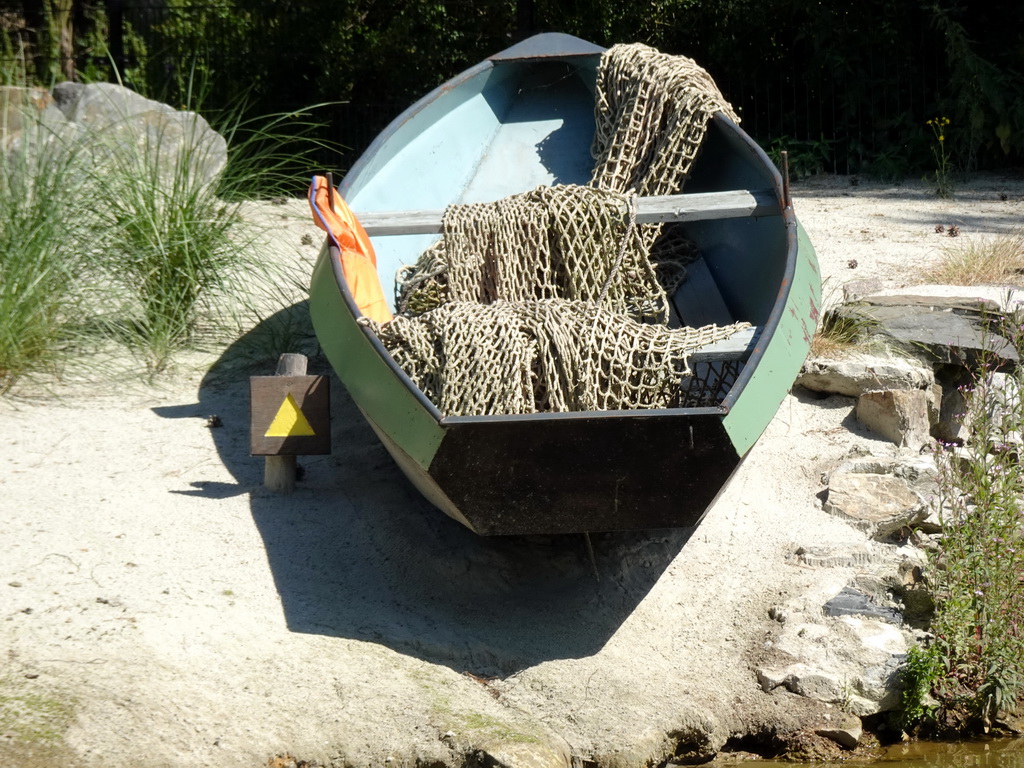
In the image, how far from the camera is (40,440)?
4.59m

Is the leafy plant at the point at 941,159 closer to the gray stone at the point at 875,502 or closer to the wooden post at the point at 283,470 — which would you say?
the gray stone at the point at 875,502

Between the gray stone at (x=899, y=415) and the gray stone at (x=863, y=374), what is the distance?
0.07 m

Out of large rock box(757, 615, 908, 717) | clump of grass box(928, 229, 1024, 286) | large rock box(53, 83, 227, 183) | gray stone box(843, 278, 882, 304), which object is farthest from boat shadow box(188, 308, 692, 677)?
large rock box(53, 83, 227, 183)

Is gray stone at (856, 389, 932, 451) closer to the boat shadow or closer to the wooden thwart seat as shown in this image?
the wooden thwart seat

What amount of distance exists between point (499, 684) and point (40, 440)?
7.24 feet

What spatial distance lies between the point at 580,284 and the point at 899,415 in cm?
134

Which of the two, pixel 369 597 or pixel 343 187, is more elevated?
pixel 343 187

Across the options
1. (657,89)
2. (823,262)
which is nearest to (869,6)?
(823,262)

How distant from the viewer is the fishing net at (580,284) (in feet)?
12.0

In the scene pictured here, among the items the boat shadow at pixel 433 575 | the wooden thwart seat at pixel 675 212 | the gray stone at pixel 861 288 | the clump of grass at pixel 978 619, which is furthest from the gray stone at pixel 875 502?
the gray stone at pixel 861 288

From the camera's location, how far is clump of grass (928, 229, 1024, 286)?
18.4 feet

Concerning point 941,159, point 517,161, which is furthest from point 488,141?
point 941,159

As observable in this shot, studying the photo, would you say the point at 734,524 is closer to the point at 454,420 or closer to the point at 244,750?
the point at 454,420

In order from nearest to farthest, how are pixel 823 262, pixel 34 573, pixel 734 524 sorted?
1. pixel 34 573
2. pixel 734 524
3. pixel 823 262
